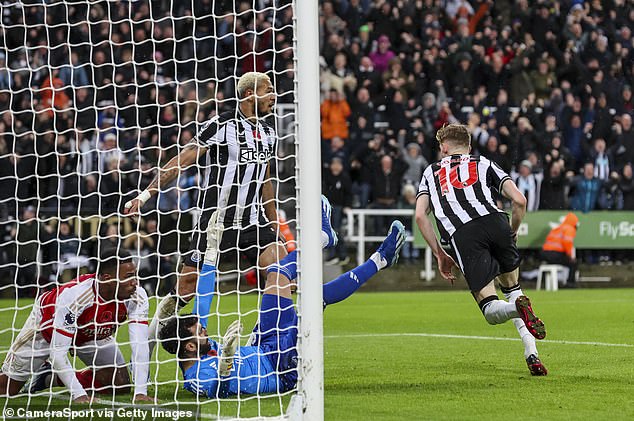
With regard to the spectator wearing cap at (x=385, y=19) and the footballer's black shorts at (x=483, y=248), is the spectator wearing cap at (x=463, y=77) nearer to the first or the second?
the spectator wearing cap at (x=385, y=19)

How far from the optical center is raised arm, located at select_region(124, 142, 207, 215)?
20.9 feet

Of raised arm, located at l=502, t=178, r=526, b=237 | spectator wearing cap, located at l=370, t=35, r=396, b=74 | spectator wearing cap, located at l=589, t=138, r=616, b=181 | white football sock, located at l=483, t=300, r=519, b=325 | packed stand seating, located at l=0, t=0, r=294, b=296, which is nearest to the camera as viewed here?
white football sock, located at l=483, t=300, r=519, b=325

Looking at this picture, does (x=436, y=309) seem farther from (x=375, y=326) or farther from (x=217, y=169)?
(x=217, y=169)

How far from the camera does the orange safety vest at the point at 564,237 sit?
1736 centimetres

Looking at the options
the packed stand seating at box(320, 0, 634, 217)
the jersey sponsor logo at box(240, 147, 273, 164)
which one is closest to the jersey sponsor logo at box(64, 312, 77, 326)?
the jersey sponsor logo at box(240, 147, 273, 164)

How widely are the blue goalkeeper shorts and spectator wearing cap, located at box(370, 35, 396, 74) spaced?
13.5 m

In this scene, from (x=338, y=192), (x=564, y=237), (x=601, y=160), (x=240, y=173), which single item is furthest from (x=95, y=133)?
(x=601, y=160)

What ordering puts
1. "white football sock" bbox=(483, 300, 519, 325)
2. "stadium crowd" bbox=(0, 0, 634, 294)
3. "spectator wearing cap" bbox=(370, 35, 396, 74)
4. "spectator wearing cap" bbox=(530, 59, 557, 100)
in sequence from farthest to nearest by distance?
1. "spectator wearing cap" bbox=(530, 59, 557, 100)
2. "spectator wearing cap" bbox=(370, 35, 396, 74)
3. "stadium crowd" bbox=(0, 0, 634, 294)
4. "white football sock" bbox=(483, 300, 519, 325)

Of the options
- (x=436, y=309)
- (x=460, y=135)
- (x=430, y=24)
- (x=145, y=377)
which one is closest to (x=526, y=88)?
(x=430, y=24)

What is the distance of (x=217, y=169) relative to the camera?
298 inches

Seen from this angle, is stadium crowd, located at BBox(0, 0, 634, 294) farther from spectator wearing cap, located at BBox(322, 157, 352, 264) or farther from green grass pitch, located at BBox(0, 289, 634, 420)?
green grass pitch, located at BBox(0, 289, 634, 420)

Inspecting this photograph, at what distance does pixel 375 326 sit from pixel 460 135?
13.5ft

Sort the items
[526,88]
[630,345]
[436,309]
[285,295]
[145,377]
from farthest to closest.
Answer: [526,88], [436,309], [630,345], [285,295], [145,377]

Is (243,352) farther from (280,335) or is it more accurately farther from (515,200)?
(515,200)
